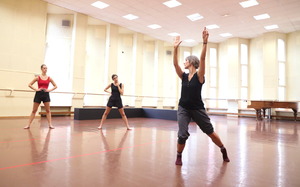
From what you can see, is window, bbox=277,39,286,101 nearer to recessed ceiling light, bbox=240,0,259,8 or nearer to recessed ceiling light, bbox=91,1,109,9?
recessed ceiling light, bbox=240,0,259,8

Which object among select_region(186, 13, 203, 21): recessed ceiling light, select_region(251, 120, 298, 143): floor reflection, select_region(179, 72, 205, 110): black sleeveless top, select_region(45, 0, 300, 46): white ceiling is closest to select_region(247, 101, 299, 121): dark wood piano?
select_region(251, 120, 298, 143): floor reflection

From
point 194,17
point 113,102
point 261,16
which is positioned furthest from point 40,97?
point 261,16

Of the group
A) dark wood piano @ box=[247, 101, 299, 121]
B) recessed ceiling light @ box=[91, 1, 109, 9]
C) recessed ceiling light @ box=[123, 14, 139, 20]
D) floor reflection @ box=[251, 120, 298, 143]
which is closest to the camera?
floor reflection @ box=[251, 120, 298, 143]

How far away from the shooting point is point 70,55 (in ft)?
35.3

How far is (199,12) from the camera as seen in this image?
10.1 metres

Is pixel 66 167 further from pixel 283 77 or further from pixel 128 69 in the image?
pixel 283 77

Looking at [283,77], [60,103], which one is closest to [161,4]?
[60,103]

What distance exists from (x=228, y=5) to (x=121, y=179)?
954 cm

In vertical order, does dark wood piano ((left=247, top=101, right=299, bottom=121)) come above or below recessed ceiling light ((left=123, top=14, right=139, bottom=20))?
below

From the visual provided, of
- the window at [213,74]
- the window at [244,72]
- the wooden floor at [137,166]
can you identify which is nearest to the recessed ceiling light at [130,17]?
the window at [213,74]

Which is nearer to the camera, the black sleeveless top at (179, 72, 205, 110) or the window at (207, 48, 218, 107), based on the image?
the black sleeveless top at (179, 72, 205, 110)

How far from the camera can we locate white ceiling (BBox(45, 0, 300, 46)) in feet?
30.1

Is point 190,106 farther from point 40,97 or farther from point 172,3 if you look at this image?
point 172,3

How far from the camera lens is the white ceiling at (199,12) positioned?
916cm
